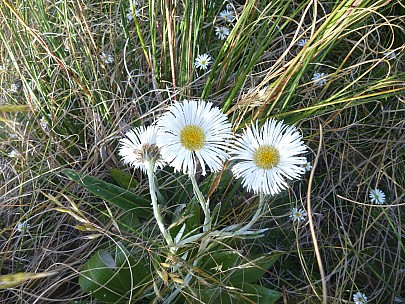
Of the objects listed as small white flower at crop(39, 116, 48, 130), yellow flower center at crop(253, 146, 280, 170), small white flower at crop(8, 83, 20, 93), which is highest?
yellow flower center at crop(253, 146, 280, 170)

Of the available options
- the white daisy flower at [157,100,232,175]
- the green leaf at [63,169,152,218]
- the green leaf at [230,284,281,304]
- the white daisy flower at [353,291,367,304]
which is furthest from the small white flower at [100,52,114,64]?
the white daisy flower at [353,291,367,304]

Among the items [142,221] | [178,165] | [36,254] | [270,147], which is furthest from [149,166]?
[36,254]

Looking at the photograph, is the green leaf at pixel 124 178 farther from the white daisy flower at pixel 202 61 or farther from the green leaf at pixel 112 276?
the white daisy flower at pixel 202 61

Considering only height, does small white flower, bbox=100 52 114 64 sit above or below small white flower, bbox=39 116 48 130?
above

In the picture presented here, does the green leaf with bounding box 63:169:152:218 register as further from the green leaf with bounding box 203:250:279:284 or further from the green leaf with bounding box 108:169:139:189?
the green leaf with bounding box 203:250:279:284

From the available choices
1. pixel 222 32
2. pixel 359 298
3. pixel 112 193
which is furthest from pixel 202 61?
pixel 359 298

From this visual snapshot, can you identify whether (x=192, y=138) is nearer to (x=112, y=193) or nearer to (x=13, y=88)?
(x=112, y=193)

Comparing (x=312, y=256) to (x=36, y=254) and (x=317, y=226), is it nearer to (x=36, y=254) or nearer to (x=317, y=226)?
(x=317, y=226)
